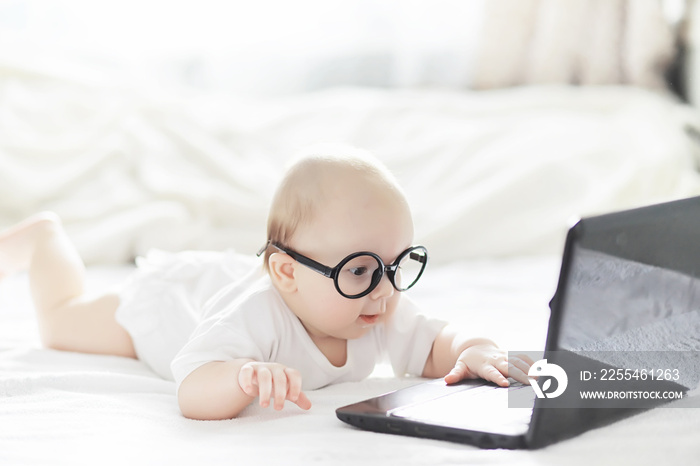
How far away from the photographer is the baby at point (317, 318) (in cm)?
89

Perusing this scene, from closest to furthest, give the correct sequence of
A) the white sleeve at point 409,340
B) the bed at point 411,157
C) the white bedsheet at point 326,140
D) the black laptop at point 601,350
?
the black laptop at point 601,350 → the white sleeve at point 409,340 → the bed at point 411,157 → the white bedsheet at point 326,140

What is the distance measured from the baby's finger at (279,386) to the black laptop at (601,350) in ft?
0.20

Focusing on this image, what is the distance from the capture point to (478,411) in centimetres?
79

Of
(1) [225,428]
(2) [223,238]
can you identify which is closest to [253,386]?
(1) [225,428]

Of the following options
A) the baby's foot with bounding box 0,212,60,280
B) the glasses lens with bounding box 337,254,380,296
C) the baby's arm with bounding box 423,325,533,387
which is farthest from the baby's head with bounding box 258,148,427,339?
the baby's foot with bounding box 0,212,60,280

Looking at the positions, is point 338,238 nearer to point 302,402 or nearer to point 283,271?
point 283,271

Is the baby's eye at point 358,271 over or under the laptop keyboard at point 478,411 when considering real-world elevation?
over

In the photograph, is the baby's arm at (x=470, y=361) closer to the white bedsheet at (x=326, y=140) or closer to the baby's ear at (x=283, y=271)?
the baby's ear at (x=283, y=271)

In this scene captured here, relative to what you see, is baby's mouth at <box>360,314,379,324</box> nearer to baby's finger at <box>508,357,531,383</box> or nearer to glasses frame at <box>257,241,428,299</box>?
glasses frame at <box>257,241,428,299</box>

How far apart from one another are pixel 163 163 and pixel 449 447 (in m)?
1.55

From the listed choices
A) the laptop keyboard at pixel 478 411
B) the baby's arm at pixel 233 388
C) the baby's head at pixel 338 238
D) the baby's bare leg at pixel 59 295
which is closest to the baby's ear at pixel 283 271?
the baby's head at pixel 338 238

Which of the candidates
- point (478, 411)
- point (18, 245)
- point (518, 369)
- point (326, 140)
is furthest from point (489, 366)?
point (326, 140)

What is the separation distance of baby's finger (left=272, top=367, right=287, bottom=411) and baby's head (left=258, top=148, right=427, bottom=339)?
0.13 metres

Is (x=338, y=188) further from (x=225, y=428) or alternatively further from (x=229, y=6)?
(x=229, y=6)
